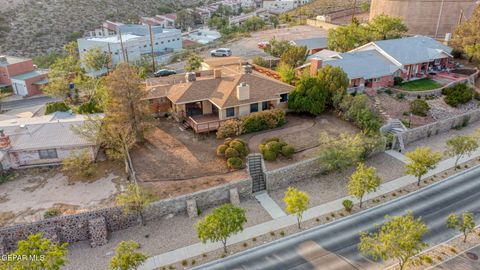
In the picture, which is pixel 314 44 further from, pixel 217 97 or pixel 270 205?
pixel 270 205

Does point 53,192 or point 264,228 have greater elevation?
point 53,192

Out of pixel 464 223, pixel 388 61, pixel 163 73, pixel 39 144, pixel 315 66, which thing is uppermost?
pixel 315 66

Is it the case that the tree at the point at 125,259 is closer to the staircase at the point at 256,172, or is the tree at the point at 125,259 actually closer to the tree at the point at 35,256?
the tree at the point at 35,256

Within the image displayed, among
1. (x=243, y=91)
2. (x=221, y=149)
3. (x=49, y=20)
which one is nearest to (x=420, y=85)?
(x=243, y=91)

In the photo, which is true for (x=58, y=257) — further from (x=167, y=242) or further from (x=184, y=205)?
(x=184, y=205)

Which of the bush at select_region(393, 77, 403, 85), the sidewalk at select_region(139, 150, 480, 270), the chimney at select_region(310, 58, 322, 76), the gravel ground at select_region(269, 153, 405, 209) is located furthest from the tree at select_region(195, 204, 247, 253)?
the bush at select_region(393, 77, 403, 85)

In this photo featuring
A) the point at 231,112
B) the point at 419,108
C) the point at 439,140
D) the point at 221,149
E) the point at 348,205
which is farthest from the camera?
→ the point at 419,108
